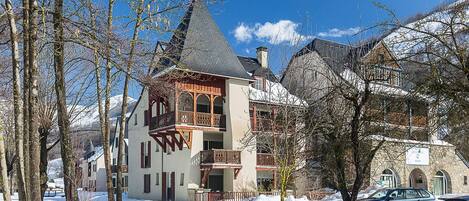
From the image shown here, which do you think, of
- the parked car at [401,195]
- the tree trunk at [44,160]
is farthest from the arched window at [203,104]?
the tree trunk at [44,160]

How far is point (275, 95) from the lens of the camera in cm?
3362

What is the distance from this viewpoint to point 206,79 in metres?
36.1

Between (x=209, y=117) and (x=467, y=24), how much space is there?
95.8 feet

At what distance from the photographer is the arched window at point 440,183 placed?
4416 centimetres

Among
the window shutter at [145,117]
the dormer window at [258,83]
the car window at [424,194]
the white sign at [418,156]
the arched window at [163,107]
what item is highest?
the dormer window at [258,83]

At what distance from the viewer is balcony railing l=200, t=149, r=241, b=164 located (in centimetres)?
3569

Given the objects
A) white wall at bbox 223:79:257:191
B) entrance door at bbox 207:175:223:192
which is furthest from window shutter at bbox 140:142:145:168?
white wall at bbox 223:79:257:191

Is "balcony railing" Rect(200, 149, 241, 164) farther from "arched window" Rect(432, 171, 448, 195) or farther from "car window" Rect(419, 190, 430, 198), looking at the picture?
"arched window" Rect(432, 171, 448, 195)

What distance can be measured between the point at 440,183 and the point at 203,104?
21.4 meters

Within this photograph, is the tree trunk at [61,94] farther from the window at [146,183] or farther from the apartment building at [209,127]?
the window at [146,183]

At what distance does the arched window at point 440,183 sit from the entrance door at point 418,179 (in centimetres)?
120

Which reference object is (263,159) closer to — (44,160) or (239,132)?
(239,132)

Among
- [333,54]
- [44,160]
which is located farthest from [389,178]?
[44,160]

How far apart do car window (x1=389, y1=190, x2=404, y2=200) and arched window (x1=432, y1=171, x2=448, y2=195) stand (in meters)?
21.3
